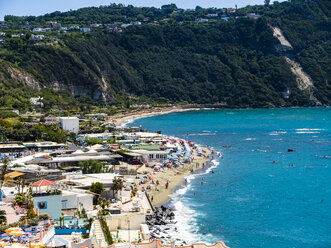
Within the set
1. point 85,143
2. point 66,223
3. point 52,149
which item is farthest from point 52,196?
point 85,143

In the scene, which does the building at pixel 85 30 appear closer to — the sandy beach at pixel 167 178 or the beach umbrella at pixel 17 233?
the sandy beach at pixel 167 178

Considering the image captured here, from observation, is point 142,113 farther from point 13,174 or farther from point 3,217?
point 3,217

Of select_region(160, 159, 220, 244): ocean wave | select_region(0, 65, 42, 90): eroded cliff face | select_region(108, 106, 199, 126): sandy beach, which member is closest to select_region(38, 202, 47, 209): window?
select_region(160, 159, 220, 244): ocean wave

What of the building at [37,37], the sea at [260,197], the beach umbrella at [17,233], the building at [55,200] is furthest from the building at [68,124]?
the building at [37,37]

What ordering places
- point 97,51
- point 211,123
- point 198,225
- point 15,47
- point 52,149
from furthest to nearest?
point 97,51
point 15,47
point 211,123
point 52,149
point 198,225

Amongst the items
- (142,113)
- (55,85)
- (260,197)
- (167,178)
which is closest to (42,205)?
(260,197)

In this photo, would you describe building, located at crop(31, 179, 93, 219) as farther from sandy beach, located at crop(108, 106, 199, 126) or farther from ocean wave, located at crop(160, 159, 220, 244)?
sandy beach, located at crop(108, 106, 199, 126)

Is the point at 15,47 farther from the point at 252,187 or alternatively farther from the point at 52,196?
the point at 52,196
